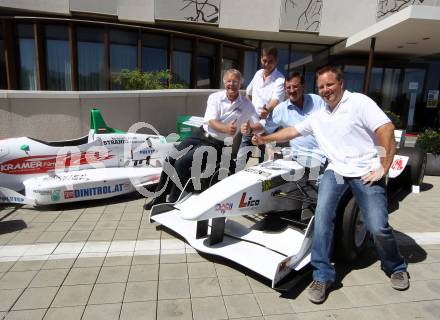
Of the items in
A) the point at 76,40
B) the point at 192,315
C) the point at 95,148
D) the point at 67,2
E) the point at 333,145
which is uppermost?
the point at 67,2

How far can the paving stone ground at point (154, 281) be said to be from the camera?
9.09ft

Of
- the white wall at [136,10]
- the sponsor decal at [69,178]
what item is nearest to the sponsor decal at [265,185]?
the sponsor decal at [69,178]

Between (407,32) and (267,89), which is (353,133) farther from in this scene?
(407,32)

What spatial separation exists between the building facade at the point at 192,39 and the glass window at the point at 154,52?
4 centimetres

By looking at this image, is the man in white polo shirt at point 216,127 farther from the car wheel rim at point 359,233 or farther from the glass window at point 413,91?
the glass window at point 413,91

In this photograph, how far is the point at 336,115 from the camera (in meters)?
3.15

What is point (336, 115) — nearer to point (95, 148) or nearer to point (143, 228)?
point (143, 228)

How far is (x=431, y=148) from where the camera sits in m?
7.60

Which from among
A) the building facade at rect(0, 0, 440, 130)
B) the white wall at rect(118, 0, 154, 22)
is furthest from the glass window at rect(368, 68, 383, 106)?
the white wall at rect(118, 0, 154, 22)

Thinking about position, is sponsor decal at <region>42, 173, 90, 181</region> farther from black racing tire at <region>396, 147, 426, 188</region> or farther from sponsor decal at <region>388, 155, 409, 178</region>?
black racing tire at <region>396, 147, 426, 188</region>

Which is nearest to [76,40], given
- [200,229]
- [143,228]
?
[143,228]

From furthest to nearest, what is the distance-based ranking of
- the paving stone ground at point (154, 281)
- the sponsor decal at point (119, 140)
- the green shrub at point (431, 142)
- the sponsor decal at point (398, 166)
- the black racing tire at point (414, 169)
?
the green shrub at point (431, 142) → the black racing tire at point (414, 169) → the sponsor decal at point (398, 166) → the sponsor decal at point (119, 140) → the paving stone ground at point (154, 281)

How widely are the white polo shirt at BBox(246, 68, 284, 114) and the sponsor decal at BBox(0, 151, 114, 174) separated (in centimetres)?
263

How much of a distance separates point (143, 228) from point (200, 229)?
3.55 feet
